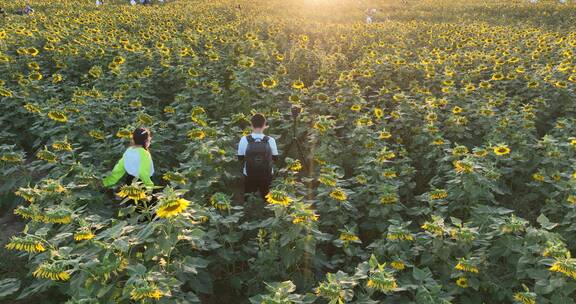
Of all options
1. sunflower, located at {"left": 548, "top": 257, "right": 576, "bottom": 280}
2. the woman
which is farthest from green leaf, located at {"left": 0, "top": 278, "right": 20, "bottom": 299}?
sunflower, located at {"left": 548, "top": 257, "right": 576, "bottom": 280}

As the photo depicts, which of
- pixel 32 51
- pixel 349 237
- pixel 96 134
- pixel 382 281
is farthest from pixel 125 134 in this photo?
pixel 32 51

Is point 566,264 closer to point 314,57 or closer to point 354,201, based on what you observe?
point 354,201

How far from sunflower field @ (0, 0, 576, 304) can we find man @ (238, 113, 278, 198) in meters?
0.24

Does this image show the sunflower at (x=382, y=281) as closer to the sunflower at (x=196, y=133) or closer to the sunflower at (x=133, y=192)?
the sunflower at (x=133, y=192)

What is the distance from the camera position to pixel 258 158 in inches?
194

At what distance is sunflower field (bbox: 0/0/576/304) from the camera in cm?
306

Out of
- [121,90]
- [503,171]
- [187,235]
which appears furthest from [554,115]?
[121,90]

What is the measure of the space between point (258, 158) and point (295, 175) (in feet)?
4.61

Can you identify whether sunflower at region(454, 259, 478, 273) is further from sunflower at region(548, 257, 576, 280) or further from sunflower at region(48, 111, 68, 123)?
sunflower at region(48, 111, 68, 123)

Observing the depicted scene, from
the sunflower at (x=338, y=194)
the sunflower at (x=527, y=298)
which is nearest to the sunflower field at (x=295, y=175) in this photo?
the sunflower at (x=527, y=298)

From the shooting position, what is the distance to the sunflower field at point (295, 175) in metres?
3.06

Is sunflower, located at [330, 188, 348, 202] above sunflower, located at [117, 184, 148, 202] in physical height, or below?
below

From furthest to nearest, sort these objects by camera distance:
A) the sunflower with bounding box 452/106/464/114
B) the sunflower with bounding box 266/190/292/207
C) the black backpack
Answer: the sunflower with bounding box 452/106/464/114
the black backpack
the sunflower with bounding box 266/190/292/207

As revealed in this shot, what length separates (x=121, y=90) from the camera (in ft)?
23.4
